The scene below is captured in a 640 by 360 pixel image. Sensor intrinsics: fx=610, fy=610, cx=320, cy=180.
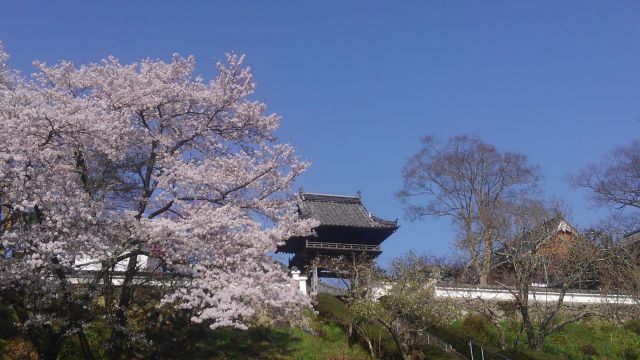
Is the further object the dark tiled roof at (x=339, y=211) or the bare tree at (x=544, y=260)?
the dark tiled roof at (x=339, y=211)

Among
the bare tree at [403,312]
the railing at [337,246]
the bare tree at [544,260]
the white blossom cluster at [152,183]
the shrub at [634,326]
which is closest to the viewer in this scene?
the white blossom cluster at [152,183]

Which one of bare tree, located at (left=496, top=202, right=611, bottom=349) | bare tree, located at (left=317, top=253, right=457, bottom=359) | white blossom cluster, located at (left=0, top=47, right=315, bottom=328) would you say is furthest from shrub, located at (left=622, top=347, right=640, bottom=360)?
white blossom cluster, located at (left=0, top=47, right=315, bottom=328)

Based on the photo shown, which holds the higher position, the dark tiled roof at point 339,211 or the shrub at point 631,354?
the dark tiled roof at point 339,211

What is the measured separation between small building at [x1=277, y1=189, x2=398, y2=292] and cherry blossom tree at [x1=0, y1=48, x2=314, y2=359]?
41.2 feet

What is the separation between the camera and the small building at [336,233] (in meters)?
27.3

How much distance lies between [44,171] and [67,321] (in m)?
2.88

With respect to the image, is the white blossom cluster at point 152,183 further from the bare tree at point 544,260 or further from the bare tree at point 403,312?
the bare tree at point 544,260

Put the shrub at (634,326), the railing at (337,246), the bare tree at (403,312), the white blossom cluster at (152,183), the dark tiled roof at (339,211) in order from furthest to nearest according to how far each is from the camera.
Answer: the dark tiled roof at (339,211) → the railing at (337,246) → the shrub at (634,326) → the bare tree at (403,312) → the white blossom cluster at (152,183)

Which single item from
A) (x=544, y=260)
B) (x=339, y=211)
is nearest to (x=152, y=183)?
(x=544, y=260)

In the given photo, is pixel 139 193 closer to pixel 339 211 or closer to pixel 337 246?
pixel 337 246

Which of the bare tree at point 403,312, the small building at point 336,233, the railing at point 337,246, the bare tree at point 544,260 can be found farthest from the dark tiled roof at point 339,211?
the bare tree at point 403,312

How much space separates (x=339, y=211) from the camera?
99.5 feet

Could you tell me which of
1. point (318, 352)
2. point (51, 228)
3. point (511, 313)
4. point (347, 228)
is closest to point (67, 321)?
point (51, 228)

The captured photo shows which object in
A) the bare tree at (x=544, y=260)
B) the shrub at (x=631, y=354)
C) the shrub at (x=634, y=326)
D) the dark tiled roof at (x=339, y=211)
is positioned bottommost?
the shrub at (x=631, y=354)
